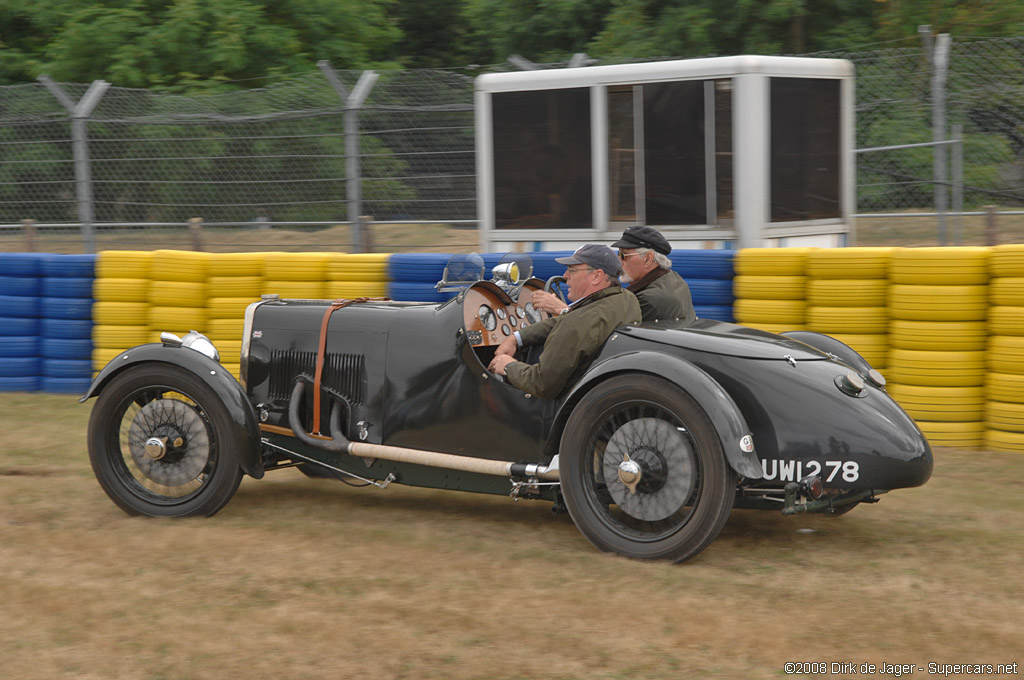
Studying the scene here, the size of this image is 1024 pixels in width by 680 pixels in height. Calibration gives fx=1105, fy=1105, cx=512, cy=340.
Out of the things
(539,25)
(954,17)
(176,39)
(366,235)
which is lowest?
(366,235)

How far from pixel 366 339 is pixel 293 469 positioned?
1.56 metres

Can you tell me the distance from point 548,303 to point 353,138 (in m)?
5.68

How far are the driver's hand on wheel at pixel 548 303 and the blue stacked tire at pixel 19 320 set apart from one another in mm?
5262

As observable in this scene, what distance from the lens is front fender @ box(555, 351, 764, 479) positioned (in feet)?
13.7

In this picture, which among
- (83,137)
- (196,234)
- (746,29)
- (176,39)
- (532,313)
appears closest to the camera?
(532,313)

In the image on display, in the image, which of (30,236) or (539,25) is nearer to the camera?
(30,236)

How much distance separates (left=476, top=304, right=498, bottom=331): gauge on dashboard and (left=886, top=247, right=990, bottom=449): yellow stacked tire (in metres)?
2.75

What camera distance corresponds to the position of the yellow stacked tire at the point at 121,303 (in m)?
8.68

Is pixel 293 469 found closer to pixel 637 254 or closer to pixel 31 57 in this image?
pixel 637 254

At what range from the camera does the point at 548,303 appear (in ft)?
17.2

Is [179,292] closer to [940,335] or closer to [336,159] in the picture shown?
[336,159]

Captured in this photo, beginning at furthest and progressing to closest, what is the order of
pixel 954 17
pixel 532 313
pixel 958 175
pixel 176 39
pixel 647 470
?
pixel 176 39 → pixel 954 17 → pixel 958 175 → pixel 532 313 → pixel 647 470

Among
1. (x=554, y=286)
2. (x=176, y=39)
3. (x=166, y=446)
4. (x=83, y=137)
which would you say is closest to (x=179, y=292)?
(x=83, y=137)

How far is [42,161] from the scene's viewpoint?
1157 centimetres
